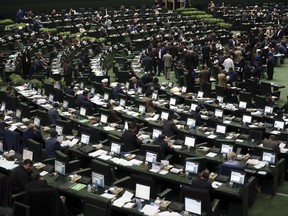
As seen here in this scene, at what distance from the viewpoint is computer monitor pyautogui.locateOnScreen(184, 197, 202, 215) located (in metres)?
10.7

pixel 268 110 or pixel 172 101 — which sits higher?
pixel 268 110

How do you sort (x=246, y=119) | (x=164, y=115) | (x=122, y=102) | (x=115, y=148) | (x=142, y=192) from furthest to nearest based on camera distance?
(x=122, y=102)
(x=164, y=115)
(x=246, y=119)
(x=115, y=148)
(x=142, y=192)

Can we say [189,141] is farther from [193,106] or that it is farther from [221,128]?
[193,106]

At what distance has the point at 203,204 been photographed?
10.7 m

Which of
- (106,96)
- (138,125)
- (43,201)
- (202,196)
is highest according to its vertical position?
(202,196)

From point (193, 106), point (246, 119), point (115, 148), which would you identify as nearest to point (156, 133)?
point (115, 148)

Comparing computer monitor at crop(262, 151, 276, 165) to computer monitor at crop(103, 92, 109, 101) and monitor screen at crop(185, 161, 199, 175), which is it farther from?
computer monitor at crop(103, 92, 109, 101)

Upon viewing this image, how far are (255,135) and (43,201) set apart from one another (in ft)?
24.2

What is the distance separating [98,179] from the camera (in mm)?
12141

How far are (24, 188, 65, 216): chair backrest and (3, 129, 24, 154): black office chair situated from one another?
4935mm

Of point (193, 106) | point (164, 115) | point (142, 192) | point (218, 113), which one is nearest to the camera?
point (142, 192)

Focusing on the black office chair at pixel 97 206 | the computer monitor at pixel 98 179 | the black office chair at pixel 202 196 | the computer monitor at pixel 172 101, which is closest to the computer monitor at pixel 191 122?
the computer monitor at pixel 172 101

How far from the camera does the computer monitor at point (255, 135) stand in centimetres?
1538

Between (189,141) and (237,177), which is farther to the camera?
(189,141)
